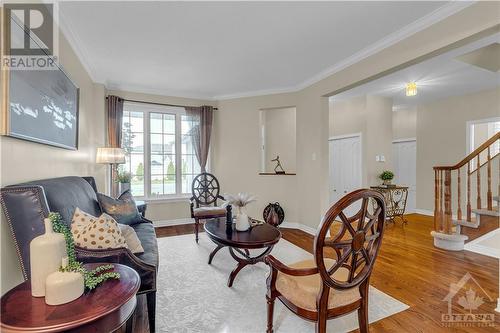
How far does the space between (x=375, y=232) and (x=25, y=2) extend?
9.73 ft

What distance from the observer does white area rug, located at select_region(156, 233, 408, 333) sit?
6.20ft

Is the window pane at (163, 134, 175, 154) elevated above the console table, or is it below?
above

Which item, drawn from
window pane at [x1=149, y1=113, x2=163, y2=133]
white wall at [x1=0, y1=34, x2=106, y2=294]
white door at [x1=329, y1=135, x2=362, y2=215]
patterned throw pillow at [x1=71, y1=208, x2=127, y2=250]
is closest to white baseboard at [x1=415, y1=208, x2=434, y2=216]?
white door at [x1=329, y1=135, x2=362, y2=215]

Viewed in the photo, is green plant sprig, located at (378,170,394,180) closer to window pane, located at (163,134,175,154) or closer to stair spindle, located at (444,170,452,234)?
stair spindle, located at (444,170,452,234)

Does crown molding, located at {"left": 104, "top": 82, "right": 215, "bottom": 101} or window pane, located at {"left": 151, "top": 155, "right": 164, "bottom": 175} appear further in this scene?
window pane, located at {"left": 151, "top": 155, "right": 164, "bottom": 175}

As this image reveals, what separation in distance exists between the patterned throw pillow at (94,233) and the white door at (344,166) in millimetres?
4965

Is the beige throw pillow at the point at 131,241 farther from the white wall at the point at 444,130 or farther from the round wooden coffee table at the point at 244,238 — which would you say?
the white wall at the point at 444,130

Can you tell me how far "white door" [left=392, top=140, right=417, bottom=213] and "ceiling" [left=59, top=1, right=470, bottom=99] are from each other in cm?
408

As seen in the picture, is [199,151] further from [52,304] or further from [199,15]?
[52,304]

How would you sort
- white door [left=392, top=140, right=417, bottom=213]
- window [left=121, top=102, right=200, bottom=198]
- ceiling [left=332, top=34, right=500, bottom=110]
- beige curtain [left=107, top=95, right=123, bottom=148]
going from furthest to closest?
1. white door [left=392, top=140, right=417, bottom=213]
2. window [left=121, top=102, right=200, bottom=198]
3. beige curtain [left=107, top=95, right=123, bottom=148]
4. ceiling [left=332, top=34, right=500, bottom=110]

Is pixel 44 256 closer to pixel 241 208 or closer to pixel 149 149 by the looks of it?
pixel 241 208

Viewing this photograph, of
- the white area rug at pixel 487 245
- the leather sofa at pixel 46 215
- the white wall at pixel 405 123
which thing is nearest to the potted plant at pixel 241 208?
the leather sofa at pixel 46 215

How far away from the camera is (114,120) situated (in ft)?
14.1

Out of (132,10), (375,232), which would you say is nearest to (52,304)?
(375,232)
